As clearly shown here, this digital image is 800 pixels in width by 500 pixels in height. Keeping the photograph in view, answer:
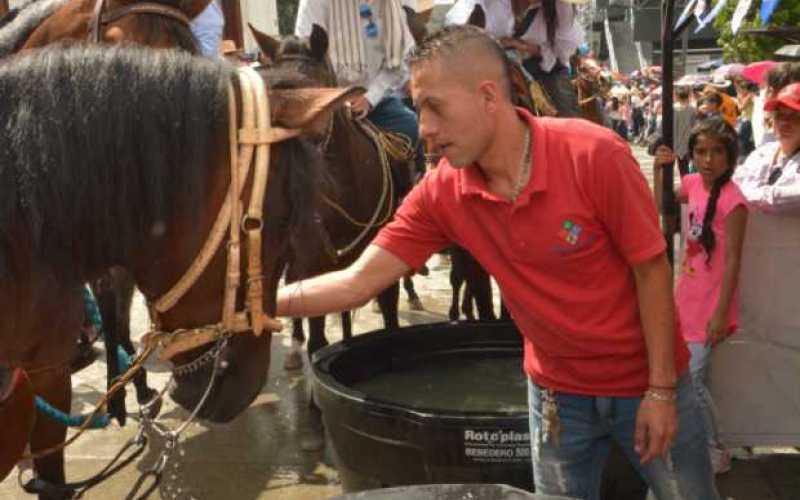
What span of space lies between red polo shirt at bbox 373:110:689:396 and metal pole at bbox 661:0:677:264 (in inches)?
56.4

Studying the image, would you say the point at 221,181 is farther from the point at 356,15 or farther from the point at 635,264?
the point at 356,15

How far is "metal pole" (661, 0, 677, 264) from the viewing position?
3596 mm

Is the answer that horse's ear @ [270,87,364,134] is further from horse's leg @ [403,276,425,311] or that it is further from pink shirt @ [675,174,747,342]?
horse's leg @ [403,276,425,311]

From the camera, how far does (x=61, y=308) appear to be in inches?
79.7

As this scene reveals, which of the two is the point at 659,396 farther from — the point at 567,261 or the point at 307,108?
the point at 307,108

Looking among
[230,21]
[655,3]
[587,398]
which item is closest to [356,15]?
[587,398]

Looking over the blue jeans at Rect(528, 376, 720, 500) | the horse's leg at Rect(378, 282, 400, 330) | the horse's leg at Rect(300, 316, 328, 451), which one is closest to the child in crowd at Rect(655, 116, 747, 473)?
the blue jeans at Rect(528, 376, 720, 500)

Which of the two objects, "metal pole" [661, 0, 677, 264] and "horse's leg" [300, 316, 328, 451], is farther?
"horse's leg" [300, 316, 328, 451]

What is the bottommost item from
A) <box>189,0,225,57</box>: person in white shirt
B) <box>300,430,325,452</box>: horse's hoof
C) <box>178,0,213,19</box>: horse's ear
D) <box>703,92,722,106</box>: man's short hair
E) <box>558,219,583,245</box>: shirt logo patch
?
<box>300,430,325,452</box>: horse's hoof

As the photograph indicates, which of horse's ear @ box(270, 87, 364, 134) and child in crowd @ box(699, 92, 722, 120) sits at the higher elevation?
horse's ear @ box(270, 87, 364, 134)

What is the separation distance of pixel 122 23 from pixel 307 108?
1.81m

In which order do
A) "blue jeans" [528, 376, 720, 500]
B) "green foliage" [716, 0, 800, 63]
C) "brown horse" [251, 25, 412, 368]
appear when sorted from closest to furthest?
1. "blue jeans" [528, 376, 720, 500]
2. "brown horse" [251, 25, 412, 368]
3. "green foliage" [716, 0, 800, 63]

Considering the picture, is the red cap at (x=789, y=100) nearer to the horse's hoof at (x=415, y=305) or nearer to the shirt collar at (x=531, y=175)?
the shirt collar at (x=531, y=175)

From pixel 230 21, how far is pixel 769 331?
1256 cm
